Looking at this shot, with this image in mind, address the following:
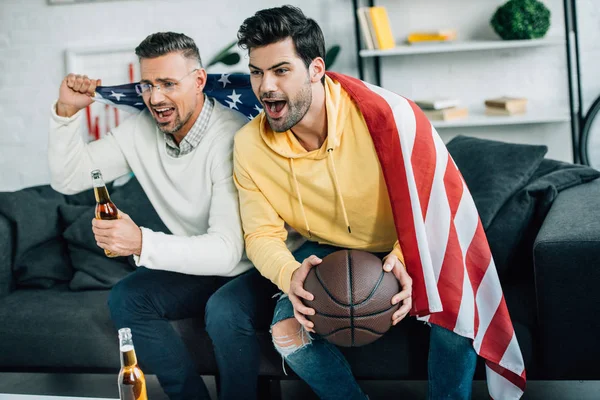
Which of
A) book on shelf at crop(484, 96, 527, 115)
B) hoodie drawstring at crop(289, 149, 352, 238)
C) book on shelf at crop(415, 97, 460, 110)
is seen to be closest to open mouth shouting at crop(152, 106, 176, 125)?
hoodie drawstring at crop(289, 149, 352, 238)

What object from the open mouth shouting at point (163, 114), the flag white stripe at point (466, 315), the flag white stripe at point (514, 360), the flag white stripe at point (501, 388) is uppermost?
the open mouth shouting at point (163, 114)

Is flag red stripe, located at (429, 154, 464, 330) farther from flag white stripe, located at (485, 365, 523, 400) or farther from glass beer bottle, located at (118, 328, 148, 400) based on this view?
glass beer bottle, located at (118, 328, 148, 400)

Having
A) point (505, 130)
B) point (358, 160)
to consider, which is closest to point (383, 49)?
point (505, 130)

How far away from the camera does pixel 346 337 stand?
1.83 m

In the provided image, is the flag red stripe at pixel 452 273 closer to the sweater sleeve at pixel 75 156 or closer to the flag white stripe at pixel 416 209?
the flag white stripe at pixel 416 209

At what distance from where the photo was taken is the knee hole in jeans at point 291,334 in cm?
199

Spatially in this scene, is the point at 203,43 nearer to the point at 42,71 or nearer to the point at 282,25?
the point at 42,71

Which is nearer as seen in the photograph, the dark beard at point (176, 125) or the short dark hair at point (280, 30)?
the short dark hair at point (280, 30)

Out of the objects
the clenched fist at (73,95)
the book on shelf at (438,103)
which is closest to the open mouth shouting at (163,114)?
the clenched fist at (73,95)

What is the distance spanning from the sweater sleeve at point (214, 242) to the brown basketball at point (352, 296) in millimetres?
372

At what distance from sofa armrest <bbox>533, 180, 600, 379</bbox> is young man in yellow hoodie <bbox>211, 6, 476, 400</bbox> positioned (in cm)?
24

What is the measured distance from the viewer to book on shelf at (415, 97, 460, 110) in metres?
3.55

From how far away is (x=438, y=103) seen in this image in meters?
3.55

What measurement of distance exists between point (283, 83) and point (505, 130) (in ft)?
7.05
